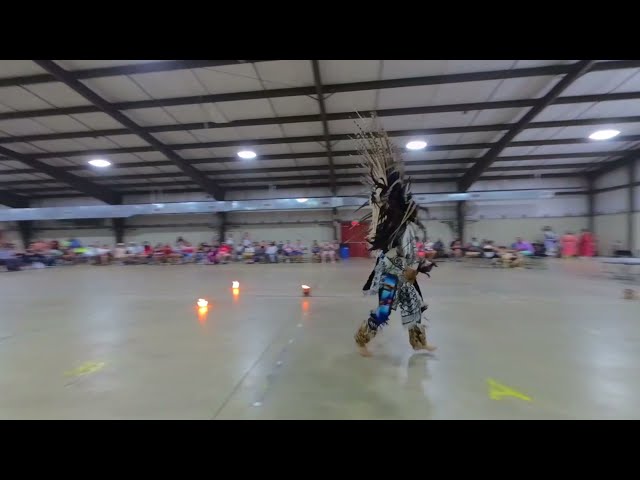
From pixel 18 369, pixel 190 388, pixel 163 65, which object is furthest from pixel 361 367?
pixel 163 65

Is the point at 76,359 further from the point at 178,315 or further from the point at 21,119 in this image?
the point at 21,119

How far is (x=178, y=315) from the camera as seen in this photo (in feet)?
12.7

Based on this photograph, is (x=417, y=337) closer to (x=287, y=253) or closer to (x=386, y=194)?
(x=386, y=194)

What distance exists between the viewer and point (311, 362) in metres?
2.27

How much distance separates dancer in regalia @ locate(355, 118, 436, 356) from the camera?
7.66ft

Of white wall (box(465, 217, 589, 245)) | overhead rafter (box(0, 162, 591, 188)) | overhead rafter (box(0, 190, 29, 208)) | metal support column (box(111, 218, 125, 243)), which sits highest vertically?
overhead rafter (box(0, 162, 591, 188))

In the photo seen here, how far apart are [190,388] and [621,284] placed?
800cm

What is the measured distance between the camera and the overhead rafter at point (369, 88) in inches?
253

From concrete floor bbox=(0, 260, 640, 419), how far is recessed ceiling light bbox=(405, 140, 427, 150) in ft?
23.6

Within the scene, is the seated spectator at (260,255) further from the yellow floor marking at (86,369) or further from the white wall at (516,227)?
the yellow floor marking at (86,369)

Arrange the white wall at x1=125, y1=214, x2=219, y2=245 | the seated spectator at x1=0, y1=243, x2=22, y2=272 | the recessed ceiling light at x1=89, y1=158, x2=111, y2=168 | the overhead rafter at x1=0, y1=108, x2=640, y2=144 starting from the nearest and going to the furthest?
the overhead rafter at x1=0, y1=108, x2=640, y2=144 < the seated spectator at x1=0, y1=243, x2=22, y2=272 < the recessed ceiling light at x1=89, y1=158, x2=111, y2=168 < the white wall at x1=125, y1=214, x2=219, y2=245

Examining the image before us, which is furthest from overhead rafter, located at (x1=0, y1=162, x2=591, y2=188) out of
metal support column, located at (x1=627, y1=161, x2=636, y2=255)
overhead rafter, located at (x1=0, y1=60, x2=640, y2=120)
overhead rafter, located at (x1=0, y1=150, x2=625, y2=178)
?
overhead rafter, located at (x1=0, y1=60, x2=640, y2=120)

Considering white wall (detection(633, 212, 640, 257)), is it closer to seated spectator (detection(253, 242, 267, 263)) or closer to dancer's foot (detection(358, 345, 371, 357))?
dancer's foot (detection(358, 345, 371, 357))

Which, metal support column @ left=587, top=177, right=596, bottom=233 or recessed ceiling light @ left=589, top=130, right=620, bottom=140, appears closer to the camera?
recessed ceiling light @ left=589, top=130, right=620, bottom=140
